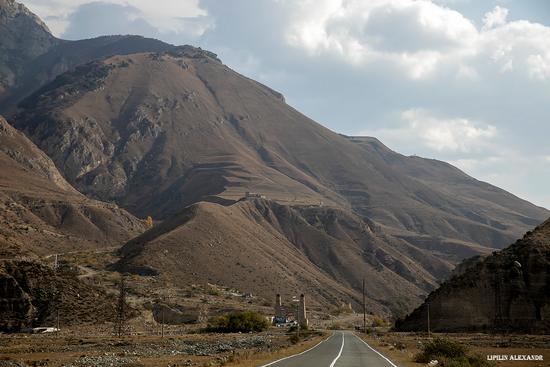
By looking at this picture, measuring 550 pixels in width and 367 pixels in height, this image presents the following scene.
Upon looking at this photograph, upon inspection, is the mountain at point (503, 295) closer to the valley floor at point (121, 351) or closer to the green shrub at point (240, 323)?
the green shrub at point (240, 323)

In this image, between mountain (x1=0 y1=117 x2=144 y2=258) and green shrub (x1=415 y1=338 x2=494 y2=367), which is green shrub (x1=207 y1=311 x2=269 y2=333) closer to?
mountain (x1=0 y1=117 x2=144 y2=258)

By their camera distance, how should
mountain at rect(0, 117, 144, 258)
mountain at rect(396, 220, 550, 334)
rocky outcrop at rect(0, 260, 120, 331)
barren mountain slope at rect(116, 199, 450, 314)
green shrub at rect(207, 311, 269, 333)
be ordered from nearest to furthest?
mountain at rect(396, 220, 550, 334), rocky outcrop at rect(0, 260, 120, 331), green shrub at rect(207, 311, 269, 333), barren mountain slope at rect(116, 199, 450, 314), mountain at rect(0, 117, 144, 258)

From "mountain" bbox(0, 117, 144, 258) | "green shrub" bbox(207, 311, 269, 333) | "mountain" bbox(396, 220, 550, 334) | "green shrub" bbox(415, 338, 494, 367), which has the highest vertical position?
"mountain" bbox(0, 117, 144, 258)

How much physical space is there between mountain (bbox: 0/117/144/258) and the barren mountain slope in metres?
16.0

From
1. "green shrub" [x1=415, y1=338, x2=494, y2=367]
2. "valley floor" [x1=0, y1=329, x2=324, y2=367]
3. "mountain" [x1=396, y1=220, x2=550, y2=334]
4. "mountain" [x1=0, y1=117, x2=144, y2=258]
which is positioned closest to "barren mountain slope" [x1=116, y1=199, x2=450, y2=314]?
"mountain" [x1=0, y1=117, x2=144, y2=258]

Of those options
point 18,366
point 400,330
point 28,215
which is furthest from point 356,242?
point 18,366

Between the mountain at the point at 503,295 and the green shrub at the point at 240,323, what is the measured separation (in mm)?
24790

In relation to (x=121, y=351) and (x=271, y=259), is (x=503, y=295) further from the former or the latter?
(x=271, y=259)

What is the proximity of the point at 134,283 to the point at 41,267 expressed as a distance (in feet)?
117

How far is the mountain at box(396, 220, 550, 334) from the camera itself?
7231 cm

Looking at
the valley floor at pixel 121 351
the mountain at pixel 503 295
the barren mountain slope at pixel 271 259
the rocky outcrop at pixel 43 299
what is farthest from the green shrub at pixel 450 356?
the barren mountain slope at pixel 271 259

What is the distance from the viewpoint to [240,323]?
94875 mm

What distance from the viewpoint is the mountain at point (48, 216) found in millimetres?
145500

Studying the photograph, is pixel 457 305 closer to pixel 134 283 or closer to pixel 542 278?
pixel 542 278
